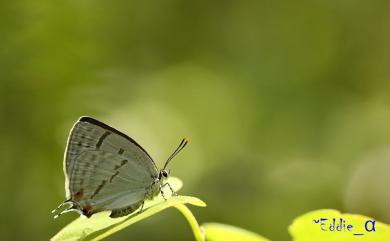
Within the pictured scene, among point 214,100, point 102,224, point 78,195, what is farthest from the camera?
point 214,100

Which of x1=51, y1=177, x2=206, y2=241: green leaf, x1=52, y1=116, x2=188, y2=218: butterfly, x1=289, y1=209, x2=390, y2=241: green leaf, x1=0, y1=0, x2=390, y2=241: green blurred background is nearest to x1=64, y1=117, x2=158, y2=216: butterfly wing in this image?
x1=52, y1=116, x2=188, y2=218: butterfly

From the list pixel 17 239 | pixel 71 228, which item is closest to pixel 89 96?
pixel 17 239

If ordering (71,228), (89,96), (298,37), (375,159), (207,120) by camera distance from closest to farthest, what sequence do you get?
(71,228) < (89,96) < (375,159) < (207,120) < (298,37)

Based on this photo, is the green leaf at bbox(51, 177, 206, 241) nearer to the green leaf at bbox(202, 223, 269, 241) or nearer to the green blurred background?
the green leaf at bbox(202, 223, 269, 241)

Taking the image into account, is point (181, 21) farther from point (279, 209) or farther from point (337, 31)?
point (279, 209)

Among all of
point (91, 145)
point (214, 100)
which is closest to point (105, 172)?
point (91, 145)

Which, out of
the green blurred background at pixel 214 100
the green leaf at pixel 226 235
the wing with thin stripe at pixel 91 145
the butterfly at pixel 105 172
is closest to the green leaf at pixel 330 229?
the green leaf at pixel 226 235

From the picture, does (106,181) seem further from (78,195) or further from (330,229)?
(330,229)
